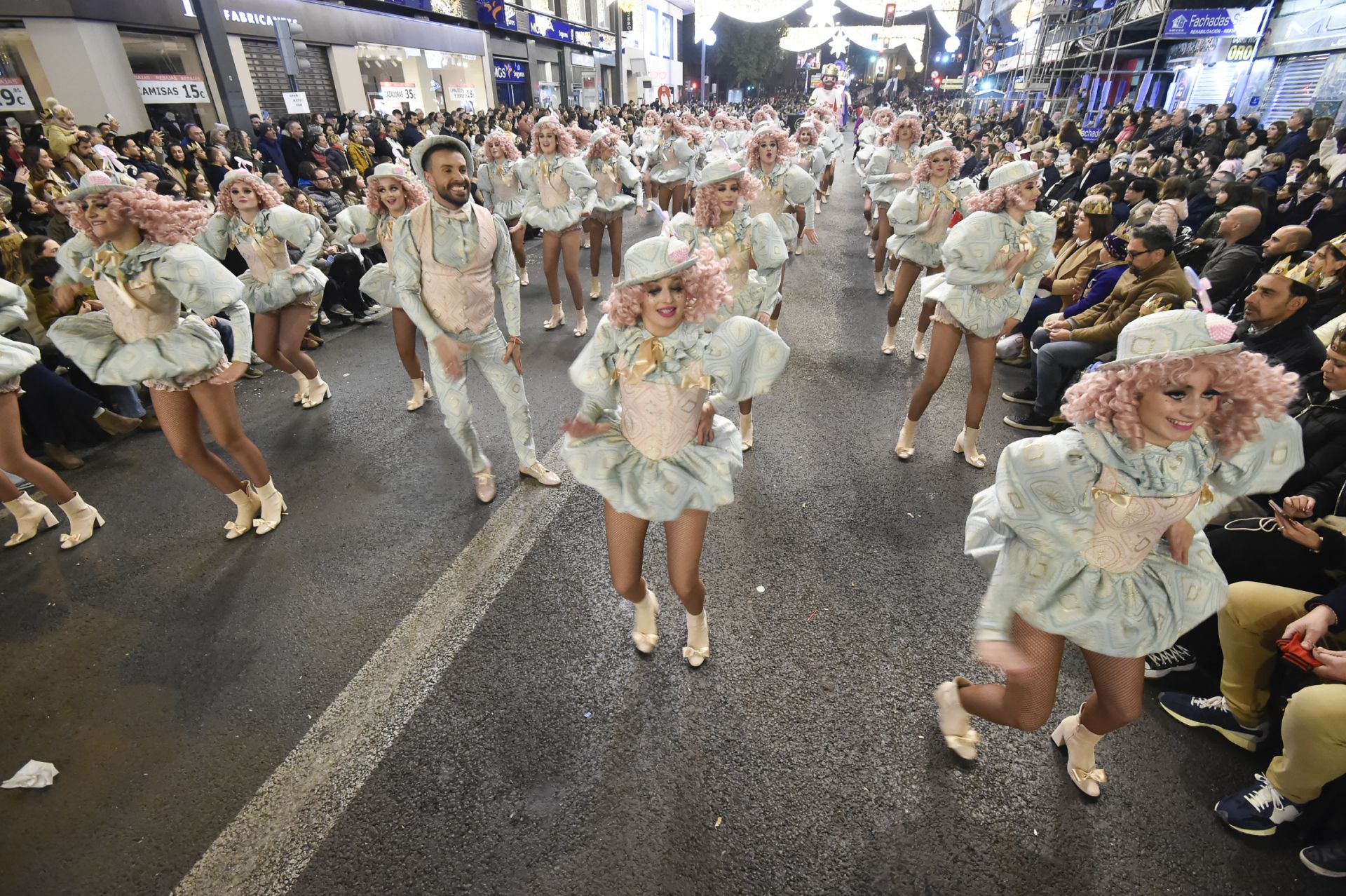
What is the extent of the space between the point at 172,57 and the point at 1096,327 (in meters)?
16.9

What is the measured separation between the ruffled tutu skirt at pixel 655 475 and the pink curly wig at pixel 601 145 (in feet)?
→ 22.0

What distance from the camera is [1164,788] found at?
8.53ft

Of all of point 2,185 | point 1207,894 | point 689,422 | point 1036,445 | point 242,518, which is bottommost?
point 1207,894

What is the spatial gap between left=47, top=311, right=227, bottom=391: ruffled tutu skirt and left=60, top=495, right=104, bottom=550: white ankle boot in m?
1.06

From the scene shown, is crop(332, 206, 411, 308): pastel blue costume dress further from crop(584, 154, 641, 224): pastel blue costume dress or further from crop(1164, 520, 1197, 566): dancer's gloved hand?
crop(1164, 520, 1197, 566): dancer's gloved hand

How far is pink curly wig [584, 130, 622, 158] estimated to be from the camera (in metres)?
8.20

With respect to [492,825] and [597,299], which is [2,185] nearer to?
[597,299]

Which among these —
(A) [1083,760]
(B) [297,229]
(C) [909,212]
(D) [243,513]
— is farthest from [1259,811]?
(B) [297,229]

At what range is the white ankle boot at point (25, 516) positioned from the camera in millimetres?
4082

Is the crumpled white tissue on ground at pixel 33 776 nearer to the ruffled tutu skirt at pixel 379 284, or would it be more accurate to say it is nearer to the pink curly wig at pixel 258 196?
the ruffled tutu skirt at pixel 379 284

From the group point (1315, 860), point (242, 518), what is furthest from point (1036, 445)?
point (242, 518)

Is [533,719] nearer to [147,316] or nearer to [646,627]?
[646,627]

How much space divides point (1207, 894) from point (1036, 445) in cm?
180

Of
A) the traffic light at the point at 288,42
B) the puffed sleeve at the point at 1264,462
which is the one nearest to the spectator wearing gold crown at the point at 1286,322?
the puffed sleeve at the point at 1264,462
